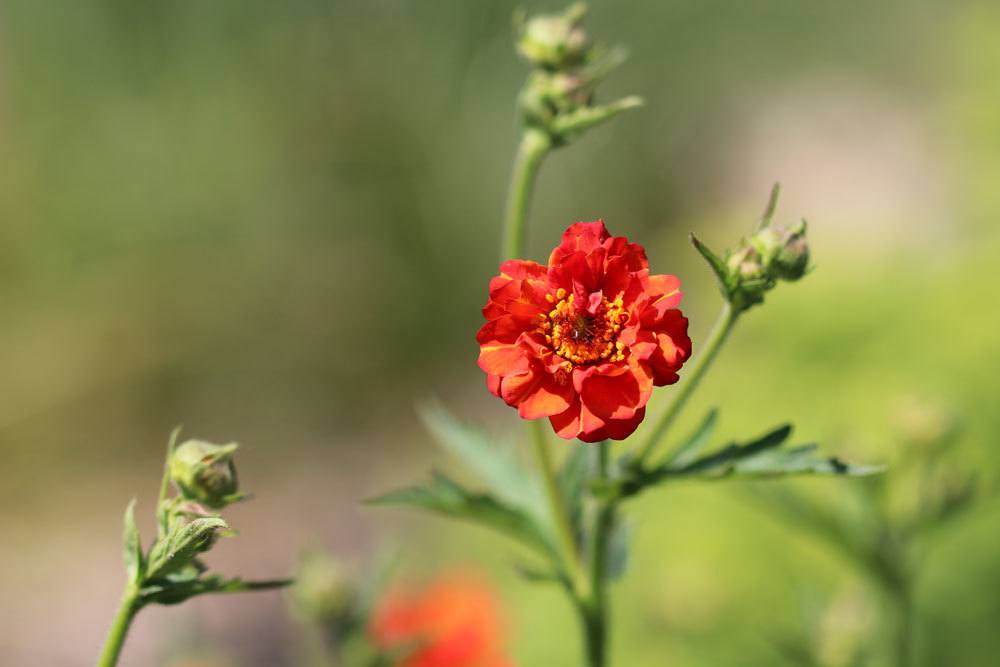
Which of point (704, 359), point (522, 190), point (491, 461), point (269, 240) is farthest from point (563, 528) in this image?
point (269, 240)

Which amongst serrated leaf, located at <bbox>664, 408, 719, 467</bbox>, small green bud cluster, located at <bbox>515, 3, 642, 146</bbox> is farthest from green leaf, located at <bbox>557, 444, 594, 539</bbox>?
small green bud cluster, located at <bbox>515, 3, 642, 146</bbox>

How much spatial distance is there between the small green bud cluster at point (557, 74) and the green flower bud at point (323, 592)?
66 cm

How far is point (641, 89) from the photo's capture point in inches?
243

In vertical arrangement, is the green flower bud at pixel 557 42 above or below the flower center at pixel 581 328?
above

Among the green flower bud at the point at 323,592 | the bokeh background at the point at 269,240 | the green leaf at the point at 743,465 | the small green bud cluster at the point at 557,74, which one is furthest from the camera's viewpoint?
the bokeh background at the point at 269,240

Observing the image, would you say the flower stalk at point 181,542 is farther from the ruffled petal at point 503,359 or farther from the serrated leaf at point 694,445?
the serrated leaf at point 694,445

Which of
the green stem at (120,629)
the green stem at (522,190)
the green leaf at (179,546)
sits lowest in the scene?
the green stem at (120,629)

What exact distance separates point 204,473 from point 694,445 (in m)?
0.51

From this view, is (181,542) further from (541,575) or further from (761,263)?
(761,263)

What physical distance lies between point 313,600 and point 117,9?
4401 mm

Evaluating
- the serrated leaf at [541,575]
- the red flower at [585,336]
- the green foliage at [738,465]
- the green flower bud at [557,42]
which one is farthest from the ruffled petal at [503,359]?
the green flower bud at [557,42]

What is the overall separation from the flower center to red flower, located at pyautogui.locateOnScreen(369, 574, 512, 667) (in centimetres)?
90

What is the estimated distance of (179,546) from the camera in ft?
3.27

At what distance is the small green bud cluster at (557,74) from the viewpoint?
1304mm
